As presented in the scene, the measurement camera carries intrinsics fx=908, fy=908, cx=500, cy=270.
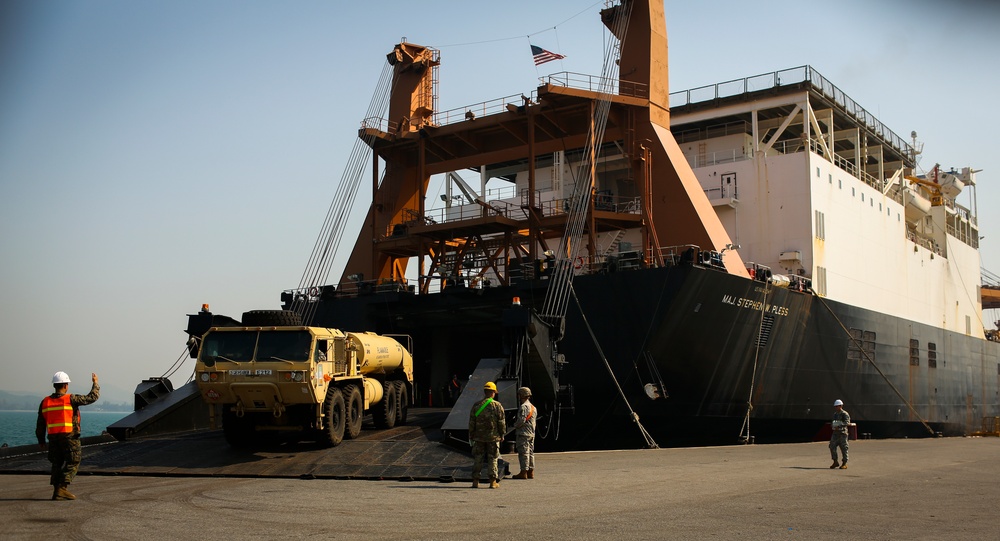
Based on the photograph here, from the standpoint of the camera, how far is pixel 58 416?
10008 millimetres

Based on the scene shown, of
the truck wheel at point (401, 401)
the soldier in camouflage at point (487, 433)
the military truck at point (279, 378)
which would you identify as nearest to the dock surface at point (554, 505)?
the soldier in camouflage at point (487, 433)

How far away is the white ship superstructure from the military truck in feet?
48.8

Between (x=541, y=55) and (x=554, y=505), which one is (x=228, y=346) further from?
(x=541, y=55)

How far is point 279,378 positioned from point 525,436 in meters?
3.96

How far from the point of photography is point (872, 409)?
26500 millimetres

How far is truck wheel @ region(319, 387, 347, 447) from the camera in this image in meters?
14.1

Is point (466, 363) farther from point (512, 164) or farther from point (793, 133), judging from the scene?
point (793, 133)

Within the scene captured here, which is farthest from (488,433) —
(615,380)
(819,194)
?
(819,194)

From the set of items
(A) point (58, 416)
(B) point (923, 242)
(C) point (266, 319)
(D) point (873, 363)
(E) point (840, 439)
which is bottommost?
(E) point (840, 439)

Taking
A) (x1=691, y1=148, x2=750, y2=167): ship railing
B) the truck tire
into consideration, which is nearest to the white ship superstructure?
(x1=691, y1=148, x2=750, y2=167): ship railing

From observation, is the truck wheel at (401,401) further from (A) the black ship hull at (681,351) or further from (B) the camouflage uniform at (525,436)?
(B) the camouflage uniform at (525,436)

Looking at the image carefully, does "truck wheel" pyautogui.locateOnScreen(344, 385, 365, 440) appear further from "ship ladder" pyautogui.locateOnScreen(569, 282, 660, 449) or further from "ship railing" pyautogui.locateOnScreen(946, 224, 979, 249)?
"ship railing" pyautogui.locateOnScreen(946, 224, 979, 249)

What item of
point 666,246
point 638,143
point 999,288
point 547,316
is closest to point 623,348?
point 547,316

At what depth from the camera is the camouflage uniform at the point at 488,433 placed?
11.2m
